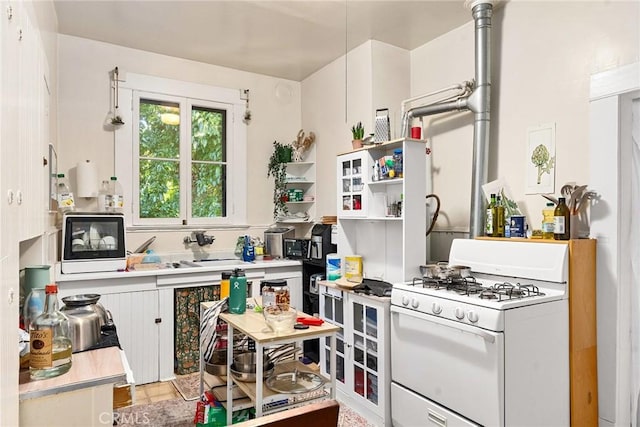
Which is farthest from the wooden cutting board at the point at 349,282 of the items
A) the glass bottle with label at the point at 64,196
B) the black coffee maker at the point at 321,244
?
the glass bottle with label at the point at 64,196

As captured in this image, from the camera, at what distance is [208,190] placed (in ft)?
14.1

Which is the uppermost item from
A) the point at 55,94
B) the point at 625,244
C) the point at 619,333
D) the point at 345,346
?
the point at 55,94

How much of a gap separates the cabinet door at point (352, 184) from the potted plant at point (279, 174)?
3.97 ft

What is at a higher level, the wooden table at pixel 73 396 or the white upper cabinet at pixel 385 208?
the white upper cabinet at pixel 385 208

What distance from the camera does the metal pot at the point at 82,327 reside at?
1.73m

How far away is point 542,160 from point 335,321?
1847 millimetres

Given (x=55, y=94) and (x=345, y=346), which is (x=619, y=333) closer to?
(x=345, y=346)

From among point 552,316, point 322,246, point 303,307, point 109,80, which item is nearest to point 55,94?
point 109,80

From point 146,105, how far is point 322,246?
215 centimetres

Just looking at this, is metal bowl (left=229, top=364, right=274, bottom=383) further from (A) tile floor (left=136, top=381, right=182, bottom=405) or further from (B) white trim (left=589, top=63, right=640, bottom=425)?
(B) white trim (left=589, top=63, right=640, bottom=425)

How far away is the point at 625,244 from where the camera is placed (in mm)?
2240

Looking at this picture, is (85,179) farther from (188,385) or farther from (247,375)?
(247,375)

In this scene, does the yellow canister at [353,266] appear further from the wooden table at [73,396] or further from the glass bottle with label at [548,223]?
the wooden table at [73,396]

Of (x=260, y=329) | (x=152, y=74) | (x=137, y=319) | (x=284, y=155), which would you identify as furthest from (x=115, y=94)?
(x=260, y=329)
